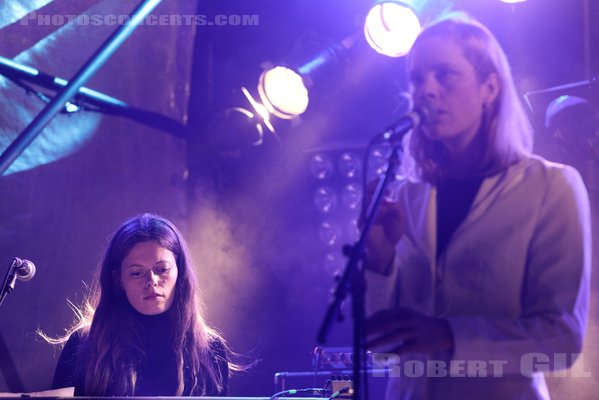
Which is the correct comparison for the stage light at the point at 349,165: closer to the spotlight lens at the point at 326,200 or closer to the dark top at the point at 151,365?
the spotlight lens at the point at 326,200

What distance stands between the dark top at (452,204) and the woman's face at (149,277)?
1868 millimetres

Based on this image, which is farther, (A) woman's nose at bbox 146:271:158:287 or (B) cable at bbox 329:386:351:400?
(A) woman's nose at bbox 146:271:158:287

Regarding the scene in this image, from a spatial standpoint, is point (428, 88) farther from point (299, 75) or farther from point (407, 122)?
point (299, 75)

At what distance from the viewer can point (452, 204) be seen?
2.16 m

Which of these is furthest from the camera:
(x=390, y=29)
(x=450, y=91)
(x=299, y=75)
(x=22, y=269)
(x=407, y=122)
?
(x=299, y=75)

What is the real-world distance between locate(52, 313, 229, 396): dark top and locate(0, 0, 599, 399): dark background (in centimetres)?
141

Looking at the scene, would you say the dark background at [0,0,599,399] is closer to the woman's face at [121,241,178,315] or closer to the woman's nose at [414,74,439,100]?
the woman's face at [121,241,178,315]

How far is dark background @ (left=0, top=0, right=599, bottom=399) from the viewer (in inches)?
200

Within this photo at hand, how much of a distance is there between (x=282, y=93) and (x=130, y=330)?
2.64 meters

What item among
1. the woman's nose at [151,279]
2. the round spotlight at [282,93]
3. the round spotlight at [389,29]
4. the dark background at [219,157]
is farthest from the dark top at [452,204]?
the round spotlight at [282,93]

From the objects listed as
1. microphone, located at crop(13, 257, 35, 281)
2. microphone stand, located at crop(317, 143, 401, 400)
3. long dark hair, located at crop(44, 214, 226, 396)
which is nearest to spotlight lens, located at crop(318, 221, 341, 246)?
long dark hair, located at crop(44, 214, 226, 396)

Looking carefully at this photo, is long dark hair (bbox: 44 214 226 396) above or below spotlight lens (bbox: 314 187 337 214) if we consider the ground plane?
below

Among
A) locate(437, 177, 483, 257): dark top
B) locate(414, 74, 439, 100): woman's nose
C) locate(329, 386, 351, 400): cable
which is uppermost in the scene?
locate(414, 74, 439, 100): woman's nose

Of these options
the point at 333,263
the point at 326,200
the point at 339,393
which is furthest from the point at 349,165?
the point at 339,393
